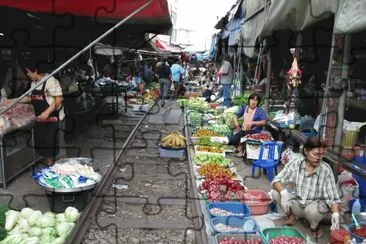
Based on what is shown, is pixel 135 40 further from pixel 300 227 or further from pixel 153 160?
pixel 300 227

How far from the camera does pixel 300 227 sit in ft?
16.3

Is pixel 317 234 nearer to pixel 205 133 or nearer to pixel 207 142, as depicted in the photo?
pixel 207 142

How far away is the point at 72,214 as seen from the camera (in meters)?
4.86

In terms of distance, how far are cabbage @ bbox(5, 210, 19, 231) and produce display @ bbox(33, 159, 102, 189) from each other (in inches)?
19.4

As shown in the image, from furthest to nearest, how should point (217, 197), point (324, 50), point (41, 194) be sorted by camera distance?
point (324, 50) → point (41, 194) → point (217, 197)

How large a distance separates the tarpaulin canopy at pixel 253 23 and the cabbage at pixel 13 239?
5.66 meters

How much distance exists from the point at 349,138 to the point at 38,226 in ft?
12.6

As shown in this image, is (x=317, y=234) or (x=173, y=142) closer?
(x=317, y=234)

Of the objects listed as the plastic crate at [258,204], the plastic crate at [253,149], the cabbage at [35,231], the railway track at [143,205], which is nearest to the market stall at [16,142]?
the railway track at [143,205]

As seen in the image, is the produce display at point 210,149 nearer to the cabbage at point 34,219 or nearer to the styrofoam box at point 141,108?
the cabbage at point 34,219

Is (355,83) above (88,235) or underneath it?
above

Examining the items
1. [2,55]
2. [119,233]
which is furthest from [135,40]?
[119,233]

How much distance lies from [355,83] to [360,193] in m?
2.53

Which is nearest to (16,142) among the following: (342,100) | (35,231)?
(35,231)
